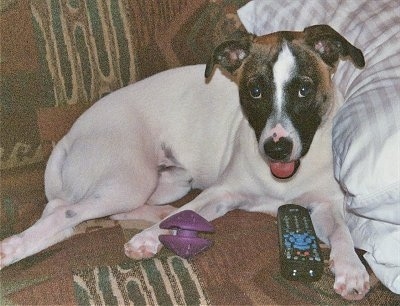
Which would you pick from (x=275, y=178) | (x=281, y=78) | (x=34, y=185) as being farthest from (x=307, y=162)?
(x=34, y=185)

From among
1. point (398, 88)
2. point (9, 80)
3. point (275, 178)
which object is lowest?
point (275, 178)

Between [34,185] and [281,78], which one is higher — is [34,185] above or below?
below

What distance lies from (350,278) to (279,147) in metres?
0.49

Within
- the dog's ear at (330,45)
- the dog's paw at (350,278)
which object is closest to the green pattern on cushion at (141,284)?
the dog's paw at (350,278)

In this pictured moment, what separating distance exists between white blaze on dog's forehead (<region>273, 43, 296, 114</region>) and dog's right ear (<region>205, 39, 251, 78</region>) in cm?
22

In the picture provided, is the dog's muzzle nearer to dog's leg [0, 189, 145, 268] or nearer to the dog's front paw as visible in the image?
the dog's front paw

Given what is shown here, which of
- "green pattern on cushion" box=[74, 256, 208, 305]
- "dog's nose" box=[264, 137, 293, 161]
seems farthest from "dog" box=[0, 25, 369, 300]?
"green pattern on cushion" box=[74, 256, 208, 305]

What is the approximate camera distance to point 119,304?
177 centimetres

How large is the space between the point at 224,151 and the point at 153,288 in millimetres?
998

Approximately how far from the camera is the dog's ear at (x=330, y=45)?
7.41ft

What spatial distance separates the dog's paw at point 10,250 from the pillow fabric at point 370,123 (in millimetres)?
1032

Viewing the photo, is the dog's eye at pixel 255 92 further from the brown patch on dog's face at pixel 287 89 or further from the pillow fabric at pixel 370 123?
the pillow fabric at pixel 370 123

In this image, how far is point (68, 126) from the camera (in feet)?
8.69

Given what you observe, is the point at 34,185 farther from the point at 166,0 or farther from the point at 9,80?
the point at 166,0
